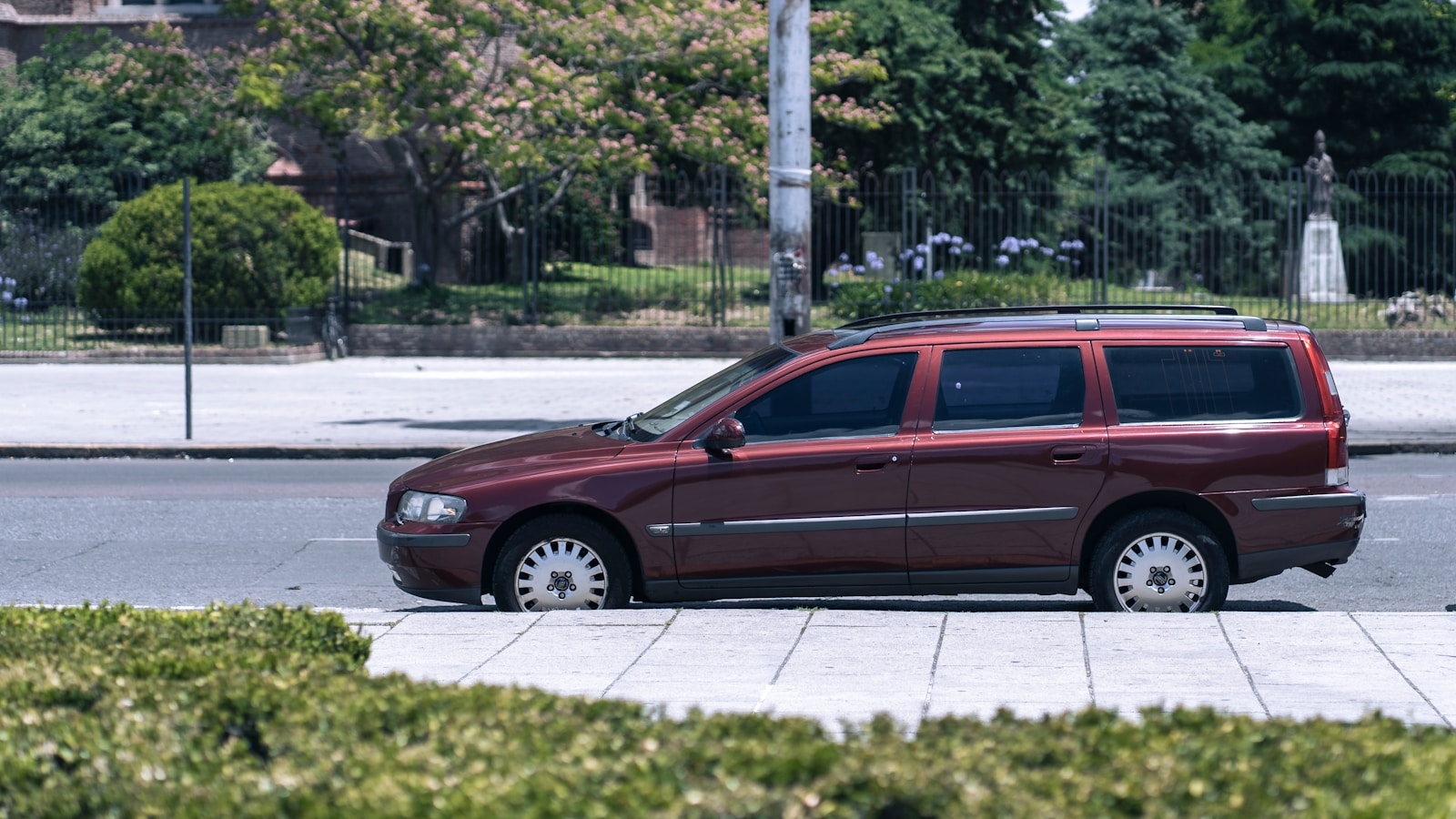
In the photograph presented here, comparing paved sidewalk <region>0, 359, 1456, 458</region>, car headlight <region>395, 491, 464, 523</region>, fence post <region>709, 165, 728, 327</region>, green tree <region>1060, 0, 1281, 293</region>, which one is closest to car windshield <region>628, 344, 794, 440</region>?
car headlight <region>395, 491, 464, 523</region>

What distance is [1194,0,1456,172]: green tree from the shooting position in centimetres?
4922

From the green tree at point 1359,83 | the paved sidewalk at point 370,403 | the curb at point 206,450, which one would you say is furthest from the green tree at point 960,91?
the curb at point 206,450

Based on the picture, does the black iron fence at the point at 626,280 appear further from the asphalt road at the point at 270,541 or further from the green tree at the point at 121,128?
the asphalt road at the point at 270,541

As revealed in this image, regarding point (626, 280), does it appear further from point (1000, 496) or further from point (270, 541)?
point (1000, 496)

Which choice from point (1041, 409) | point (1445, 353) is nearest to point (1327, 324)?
point (1445, 353)

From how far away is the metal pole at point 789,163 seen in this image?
1527 cm

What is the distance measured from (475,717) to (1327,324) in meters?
25.8

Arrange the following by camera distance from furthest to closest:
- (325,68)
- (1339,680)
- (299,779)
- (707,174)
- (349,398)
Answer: (707,174) < (325,68) < (349,398) < (1339,680) < (299,779)

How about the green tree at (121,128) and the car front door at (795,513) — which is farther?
the green tree at (121,128)

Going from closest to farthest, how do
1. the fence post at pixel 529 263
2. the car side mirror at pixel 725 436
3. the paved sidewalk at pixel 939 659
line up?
1. the paved sidewalk at pixel 939 659
2. the car side mirror at pixel 725 436
3. the fence post at pixel 529 263

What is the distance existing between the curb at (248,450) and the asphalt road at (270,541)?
13.2 inches

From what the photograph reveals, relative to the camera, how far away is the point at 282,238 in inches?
1065

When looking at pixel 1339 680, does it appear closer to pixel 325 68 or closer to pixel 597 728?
pixel 597 728

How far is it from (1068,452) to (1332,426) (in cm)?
138
